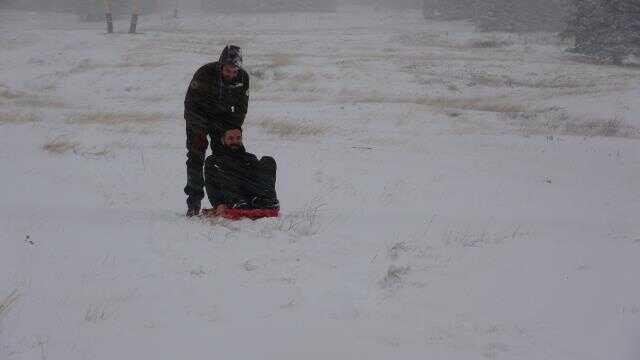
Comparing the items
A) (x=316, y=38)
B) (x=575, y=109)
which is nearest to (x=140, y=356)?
(x=575, y=109)

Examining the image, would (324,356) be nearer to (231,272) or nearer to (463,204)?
(231,272)

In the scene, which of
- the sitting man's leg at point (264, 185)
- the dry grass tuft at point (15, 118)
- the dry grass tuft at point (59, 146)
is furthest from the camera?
the dry grass tuft at point (15, 118)

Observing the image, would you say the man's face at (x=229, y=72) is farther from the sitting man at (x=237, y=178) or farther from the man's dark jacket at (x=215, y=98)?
the sitting man at (x=237, y=178)

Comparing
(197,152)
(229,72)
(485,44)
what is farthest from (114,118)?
(485,44)

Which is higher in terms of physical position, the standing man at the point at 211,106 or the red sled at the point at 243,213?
the standing man at the point at 211,106

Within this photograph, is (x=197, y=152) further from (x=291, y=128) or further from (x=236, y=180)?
(x=291, y=128)

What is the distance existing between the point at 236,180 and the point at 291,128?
27.5ft

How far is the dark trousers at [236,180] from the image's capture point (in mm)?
5324

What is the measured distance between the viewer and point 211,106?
5.38 meters

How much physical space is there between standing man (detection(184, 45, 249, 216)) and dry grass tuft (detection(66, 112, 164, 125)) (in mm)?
9882

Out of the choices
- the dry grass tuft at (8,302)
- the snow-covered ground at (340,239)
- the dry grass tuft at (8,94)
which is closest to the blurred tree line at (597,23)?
the snow-covered ground at (340,239)

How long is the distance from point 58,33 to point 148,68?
17.6 metres

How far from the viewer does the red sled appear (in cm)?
517

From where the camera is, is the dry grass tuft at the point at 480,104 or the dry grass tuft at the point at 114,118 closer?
the dry grass tuft at the point at 114,118
